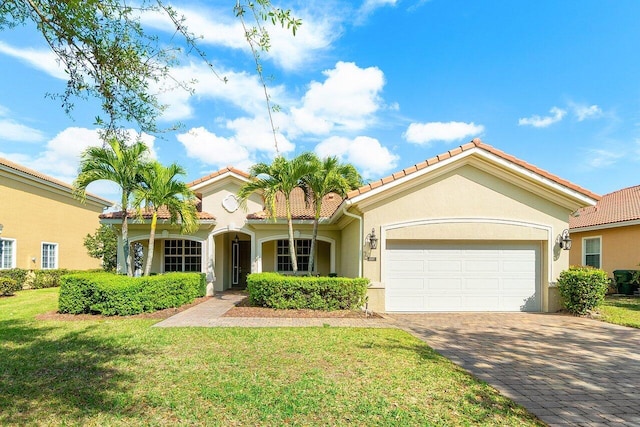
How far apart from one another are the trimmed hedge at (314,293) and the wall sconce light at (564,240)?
643 cm

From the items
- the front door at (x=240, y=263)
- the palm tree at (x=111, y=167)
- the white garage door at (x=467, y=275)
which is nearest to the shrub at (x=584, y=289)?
the white garage door at (x=467, y=275)

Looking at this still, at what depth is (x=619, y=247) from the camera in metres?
18.1

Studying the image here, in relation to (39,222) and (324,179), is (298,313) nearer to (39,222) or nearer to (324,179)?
(324,179)

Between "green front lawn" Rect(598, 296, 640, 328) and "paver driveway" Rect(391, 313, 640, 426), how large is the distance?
0.75 metres

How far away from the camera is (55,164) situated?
6.43m

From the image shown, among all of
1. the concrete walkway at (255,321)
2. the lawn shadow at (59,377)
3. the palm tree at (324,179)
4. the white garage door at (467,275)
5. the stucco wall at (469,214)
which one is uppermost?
the palm tree at (324,179)

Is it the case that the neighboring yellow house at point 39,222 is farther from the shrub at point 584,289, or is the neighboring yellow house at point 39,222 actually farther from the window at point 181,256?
the shrub at point 584,289

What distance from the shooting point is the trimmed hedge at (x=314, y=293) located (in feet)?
37.2

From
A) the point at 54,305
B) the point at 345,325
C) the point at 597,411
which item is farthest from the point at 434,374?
the point at 54,305

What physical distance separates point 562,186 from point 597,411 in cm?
880

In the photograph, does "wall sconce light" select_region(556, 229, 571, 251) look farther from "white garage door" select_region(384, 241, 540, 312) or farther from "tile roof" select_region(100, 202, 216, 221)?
"tile roof" select_region(100, 202, 216, 221)

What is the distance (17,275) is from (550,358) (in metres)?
23.2

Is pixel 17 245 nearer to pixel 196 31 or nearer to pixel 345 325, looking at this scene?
pixel 345 325

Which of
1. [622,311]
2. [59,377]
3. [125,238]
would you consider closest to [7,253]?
[125,238]
